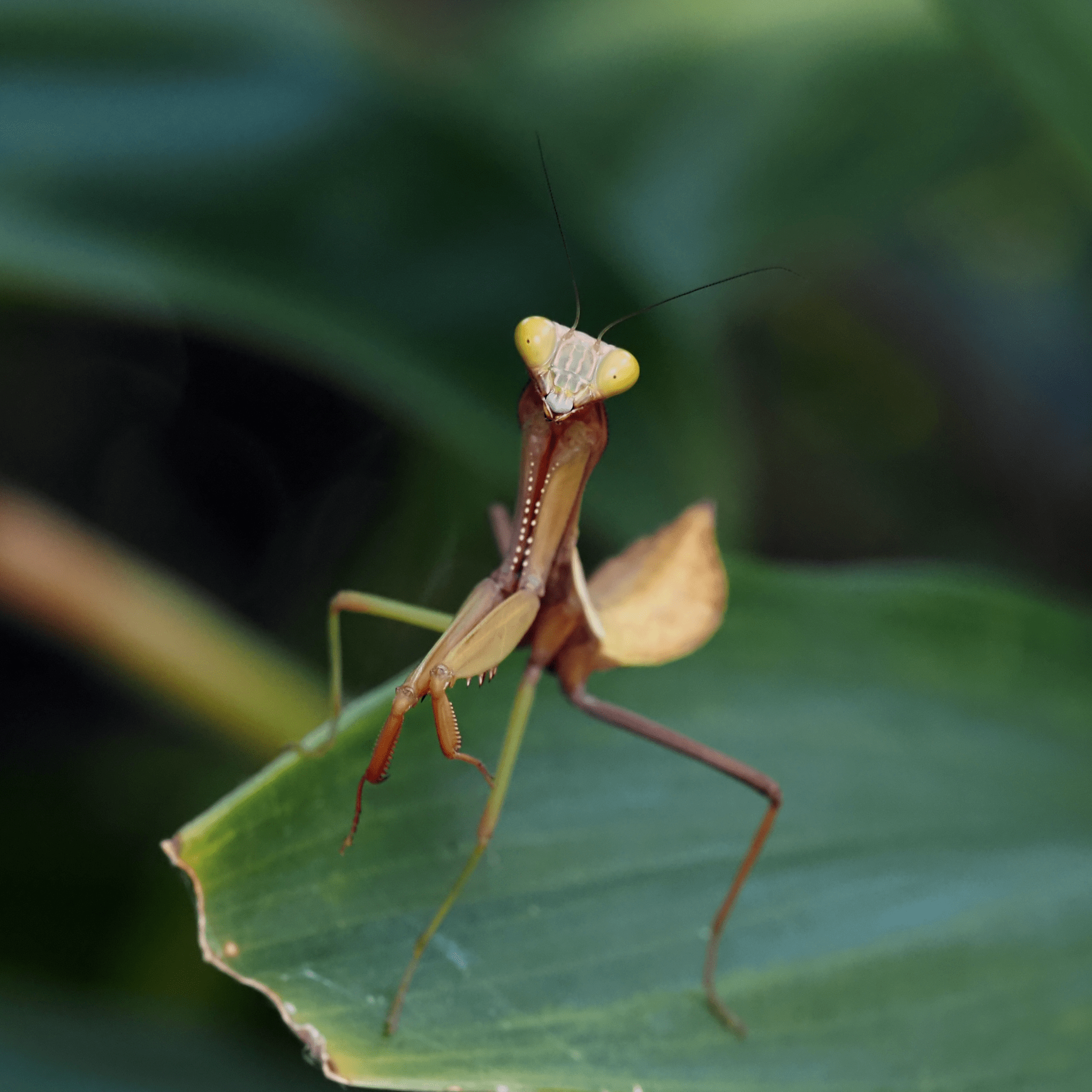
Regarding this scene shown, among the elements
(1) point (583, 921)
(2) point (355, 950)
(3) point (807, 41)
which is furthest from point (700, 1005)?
(3) point (807, 41)

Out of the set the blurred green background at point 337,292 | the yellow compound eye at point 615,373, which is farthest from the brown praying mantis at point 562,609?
the blurred green background at point 337,292

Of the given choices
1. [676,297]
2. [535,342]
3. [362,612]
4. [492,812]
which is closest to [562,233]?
[676,297]

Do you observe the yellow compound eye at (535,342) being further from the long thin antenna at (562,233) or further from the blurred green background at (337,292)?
the blurred green background at (337,292)

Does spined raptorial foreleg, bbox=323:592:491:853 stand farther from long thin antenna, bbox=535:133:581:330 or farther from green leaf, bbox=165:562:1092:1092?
long thin antenna, bbox=535:133:581:330

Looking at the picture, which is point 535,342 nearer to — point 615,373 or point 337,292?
point 615,373

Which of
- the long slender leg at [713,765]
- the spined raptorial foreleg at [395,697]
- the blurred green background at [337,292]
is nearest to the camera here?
the spined raptorial foreleg at [395,697]

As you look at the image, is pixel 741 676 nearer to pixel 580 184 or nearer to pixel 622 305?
pixel 622 305


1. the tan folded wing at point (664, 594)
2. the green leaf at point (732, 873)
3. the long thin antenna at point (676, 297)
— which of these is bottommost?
the green leaf at point (732, 873)

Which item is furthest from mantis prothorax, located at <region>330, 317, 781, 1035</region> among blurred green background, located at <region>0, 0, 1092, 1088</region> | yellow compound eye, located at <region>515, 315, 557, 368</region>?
blurred green background, located at <region>0, 0, 1092, 1088</region>

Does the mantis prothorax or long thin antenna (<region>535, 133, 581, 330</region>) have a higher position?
long thin antenna (<region>535, 133, 581, 330</region>)
